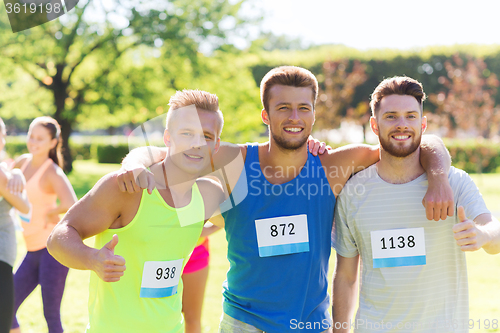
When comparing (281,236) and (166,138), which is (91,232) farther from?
(281,236)

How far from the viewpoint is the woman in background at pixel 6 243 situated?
3.10m

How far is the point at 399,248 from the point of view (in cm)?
249

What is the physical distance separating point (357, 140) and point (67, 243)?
21.6 metres

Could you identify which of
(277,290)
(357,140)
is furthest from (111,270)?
(357,140)

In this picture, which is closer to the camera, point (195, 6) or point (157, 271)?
point (157, 271)

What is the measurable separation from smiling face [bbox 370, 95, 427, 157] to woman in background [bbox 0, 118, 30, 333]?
2760 mm

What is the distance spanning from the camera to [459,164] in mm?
21328

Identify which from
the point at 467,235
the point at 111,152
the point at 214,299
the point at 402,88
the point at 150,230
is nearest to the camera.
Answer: the point at 467,235

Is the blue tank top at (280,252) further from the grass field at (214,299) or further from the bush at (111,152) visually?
the bush at (111,152)

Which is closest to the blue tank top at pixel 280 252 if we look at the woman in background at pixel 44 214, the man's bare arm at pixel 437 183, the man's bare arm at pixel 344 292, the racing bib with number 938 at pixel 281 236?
the racing bib with number 938 at pixel 281 236

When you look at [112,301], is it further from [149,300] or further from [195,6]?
[195,6]

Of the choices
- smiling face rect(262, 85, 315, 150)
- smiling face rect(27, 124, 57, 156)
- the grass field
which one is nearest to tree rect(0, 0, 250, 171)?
the grass field

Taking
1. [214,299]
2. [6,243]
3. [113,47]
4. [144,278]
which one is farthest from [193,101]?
[113,47]

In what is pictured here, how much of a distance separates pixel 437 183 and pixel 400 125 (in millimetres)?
399
